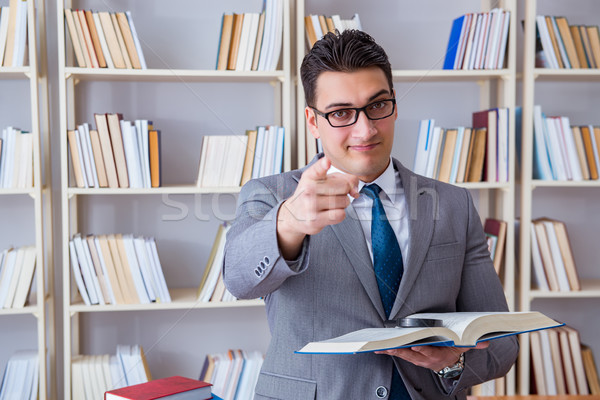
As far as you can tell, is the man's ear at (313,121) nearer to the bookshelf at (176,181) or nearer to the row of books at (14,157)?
the bookshelf at (176,181)

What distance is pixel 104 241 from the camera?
7.65ft

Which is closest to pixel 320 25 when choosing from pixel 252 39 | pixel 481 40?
pixel 252 39

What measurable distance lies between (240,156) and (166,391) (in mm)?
1231

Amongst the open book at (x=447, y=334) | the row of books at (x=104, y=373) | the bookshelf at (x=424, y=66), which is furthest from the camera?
the bookshelf at (x=424, y=66)

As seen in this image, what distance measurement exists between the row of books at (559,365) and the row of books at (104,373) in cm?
170

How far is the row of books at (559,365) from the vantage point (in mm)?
2549

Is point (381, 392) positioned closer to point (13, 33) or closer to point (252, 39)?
point (252, 39)

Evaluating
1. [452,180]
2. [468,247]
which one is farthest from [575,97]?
[468,247]

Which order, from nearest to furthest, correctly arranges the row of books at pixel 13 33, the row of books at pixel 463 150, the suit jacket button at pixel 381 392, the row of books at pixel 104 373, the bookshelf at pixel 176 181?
the suit jacket button at pixel 381 392 < the row of books at pixel 13 33 < the row of books at pixel 104 373 < the row of books at pixel 463 150 < the bookshelf at pixel 176 181

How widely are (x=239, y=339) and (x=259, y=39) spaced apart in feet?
4.57

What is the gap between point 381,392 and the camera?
1208 millimetres

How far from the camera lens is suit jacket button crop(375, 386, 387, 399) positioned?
1206 millimetres

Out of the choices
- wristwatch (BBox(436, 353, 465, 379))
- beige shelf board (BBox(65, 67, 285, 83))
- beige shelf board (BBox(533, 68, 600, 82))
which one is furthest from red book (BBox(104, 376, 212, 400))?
beige shelf board (BBox(533, 68, 600, 82))

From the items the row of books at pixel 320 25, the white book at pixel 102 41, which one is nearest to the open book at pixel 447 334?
the row of books at pixel 320 25
